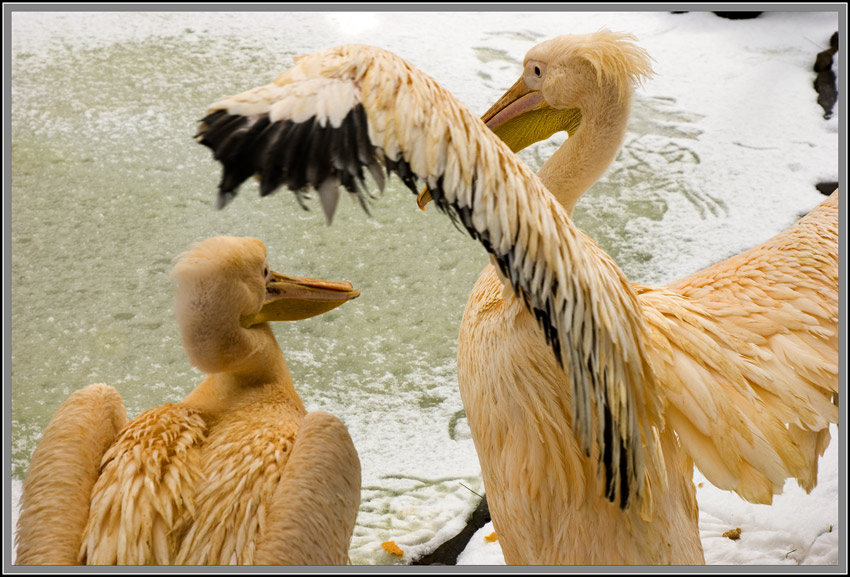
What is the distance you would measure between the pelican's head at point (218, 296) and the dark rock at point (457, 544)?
779 millimetres

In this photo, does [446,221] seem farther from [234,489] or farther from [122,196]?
[234,489]

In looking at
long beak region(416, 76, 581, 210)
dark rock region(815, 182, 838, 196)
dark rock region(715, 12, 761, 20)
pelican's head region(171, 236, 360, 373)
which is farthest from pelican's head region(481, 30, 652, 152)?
dark rock region(715, 12, 761, 20)

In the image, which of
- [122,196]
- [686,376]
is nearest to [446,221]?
[122,196]

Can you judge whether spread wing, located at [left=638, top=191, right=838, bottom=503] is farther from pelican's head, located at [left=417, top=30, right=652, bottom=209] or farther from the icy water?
the icy water

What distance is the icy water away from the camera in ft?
8.42

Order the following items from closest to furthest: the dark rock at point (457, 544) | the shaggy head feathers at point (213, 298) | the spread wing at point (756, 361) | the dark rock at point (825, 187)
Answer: the spread wing at point (756, 361), the shaggy head feathers at point (213, 298), the dark rock at point (457, 544), the dark rock at point (825, 187)

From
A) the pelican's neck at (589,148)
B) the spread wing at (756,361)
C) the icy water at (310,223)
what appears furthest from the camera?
the icy water at (310,223)

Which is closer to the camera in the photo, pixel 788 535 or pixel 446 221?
pixel 788 535

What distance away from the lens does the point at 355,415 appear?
101 inches

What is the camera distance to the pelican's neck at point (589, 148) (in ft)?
5.70

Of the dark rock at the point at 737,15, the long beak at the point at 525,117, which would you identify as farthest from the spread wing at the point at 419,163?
the dark rock at the point at 737,15

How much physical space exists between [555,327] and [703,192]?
2.81 meters

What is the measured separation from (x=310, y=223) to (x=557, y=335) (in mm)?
2316

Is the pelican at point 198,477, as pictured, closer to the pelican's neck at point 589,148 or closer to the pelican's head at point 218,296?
the pelican's head at point 218,296
